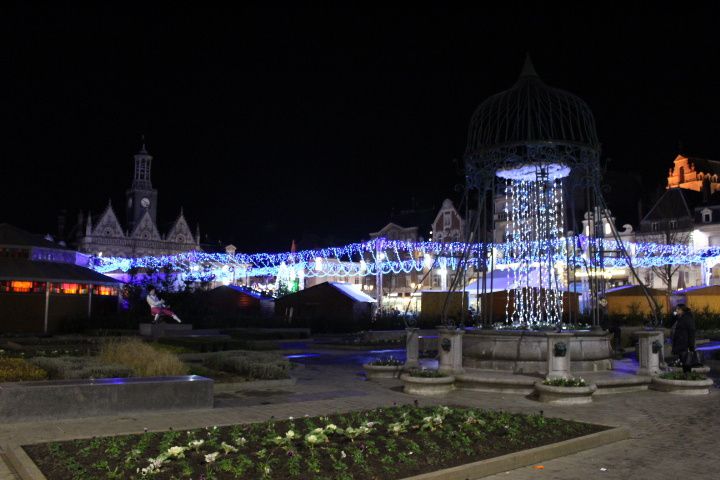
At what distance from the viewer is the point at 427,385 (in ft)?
48.1

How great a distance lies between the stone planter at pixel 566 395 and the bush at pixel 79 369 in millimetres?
8398

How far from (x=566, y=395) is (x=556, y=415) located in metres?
1.34

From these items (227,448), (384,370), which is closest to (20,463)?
(227,448)

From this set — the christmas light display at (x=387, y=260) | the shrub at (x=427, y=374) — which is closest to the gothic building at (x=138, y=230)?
the christmas light display at (x=387, y=260)

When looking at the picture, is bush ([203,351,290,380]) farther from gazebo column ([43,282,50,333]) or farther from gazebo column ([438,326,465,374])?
gazebo column ([43,282,50,333])

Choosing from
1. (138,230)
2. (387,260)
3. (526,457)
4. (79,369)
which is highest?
(138,230)

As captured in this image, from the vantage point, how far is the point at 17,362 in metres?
14.9

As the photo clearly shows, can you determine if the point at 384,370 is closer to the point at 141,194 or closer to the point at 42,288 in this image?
the point at 42,288

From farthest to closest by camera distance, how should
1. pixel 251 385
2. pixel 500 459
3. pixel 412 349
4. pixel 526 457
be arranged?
pixel 412 349 < pixel 251 385 < pixel 526 457 < pixel 500 459

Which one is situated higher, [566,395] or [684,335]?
[684,335]

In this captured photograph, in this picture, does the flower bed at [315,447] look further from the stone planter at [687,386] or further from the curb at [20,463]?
the stone planter at [687,386]

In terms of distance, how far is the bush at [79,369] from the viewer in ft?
42.9

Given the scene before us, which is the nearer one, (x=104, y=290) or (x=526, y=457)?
(x=526, y=457)

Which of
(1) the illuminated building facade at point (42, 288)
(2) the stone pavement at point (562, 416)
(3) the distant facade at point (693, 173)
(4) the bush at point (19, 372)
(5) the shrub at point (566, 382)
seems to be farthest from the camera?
(3) the distant facade at point (693, 173)
